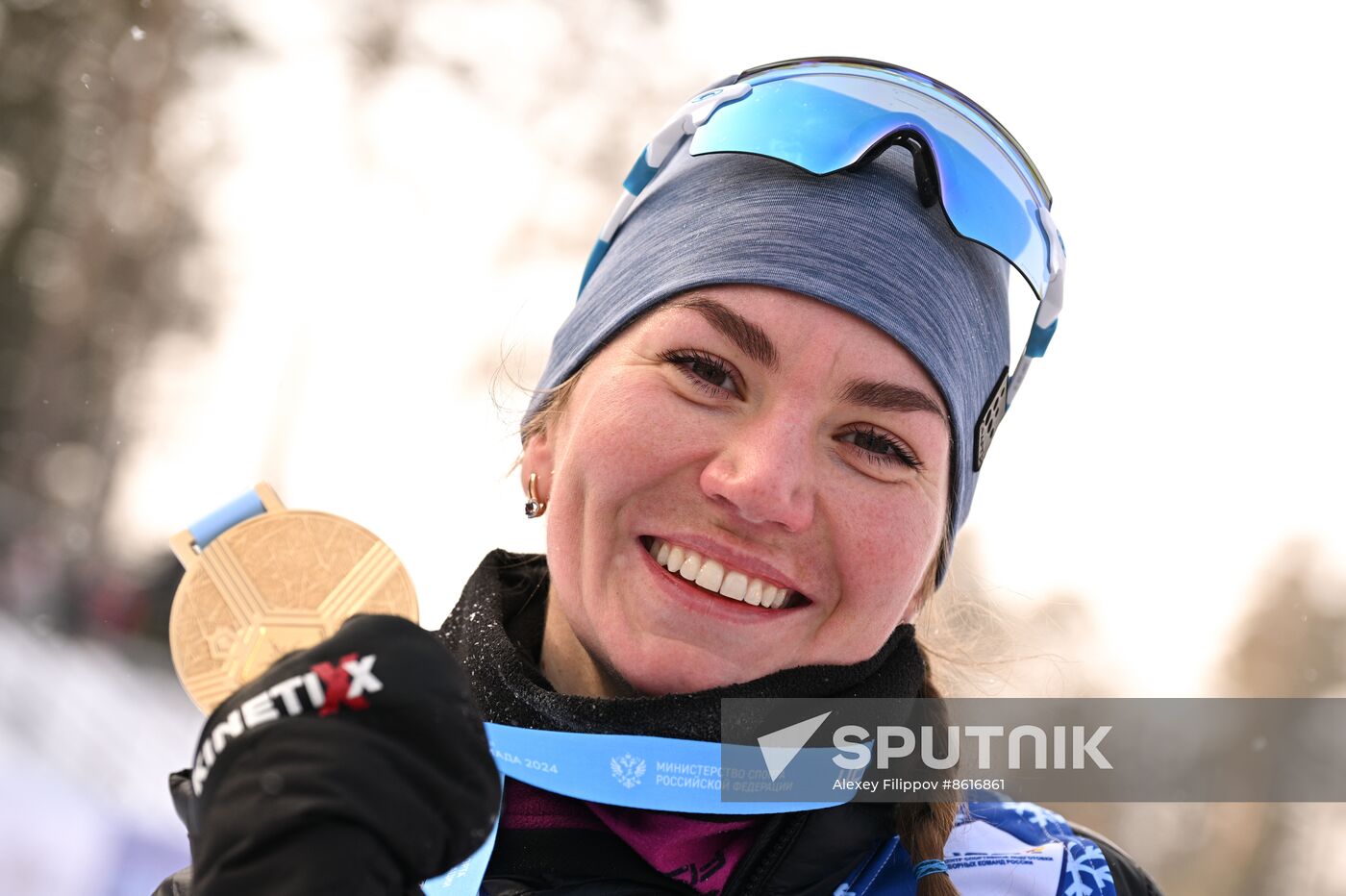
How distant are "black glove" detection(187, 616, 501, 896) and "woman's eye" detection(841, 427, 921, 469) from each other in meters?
0.85

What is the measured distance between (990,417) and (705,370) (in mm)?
720

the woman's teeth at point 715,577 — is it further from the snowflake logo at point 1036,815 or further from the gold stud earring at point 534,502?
the snowflake logo at point 1036,815

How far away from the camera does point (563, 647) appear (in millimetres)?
2098

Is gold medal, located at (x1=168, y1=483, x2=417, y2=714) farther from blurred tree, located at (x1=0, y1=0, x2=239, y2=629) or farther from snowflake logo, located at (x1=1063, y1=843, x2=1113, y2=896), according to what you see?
blurred tree, located at (x1=0, y1=0, x2=239, y2=629)

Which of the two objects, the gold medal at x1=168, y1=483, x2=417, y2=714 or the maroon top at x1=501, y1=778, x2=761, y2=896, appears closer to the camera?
the gold medal at x1=168, y1=483, x2=417, y2=714

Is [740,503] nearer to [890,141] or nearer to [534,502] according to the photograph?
[534,502]

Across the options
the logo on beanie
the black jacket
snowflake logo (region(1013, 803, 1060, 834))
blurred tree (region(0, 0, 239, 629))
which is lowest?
the black jacket

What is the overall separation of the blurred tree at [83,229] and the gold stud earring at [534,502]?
628 inches

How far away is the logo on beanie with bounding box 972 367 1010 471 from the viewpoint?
2.17 m

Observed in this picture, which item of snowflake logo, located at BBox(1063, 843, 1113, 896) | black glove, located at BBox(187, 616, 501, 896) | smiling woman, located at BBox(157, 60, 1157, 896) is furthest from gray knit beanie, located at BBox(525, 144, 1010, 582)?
black glove, located at BBox(187, 616, 501, 896)

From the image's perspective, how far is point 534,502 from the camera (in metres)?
2.21

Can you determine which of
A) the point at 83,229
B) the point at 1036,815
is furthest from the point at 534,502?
the point at 83,229

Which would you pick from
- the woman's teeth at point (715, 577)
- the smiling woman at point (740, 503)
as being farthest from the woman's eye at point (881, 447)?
the woman's teeth at point (715, 577)

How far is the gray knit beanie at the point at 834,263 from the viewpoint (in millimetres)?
1927
